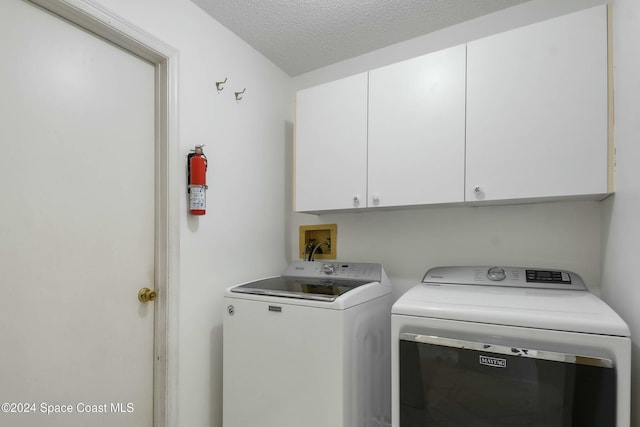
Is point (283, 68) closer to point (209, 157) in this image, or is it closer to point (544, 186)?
point (209, 157)

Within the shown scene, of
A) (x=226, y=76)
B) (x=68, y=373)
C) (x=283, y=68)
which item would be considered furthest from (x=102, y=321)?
(x=283, y=68)

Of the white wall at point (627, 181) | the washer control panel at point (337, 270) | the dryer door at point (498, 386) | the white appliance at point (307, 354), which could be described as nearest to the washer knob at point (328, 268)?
the washer control panel at point (337, 270)

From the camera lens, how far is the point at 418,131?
1573mm

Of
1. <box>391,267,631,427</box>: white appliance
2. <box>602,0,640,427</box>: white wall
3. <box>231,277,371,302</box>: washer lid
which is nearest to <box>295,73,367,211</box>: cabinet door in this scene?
<box>231,277,371,302</box>: washer lid

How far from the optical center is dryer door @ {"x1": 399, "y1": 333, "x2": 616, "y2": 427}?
968 mm

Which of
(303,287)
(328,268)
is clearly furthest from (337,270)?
(303,287)

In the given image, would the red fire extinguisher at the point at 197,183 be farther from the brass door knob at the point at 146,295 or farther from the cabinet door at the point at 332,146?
the cabinet door at the point at 332,146

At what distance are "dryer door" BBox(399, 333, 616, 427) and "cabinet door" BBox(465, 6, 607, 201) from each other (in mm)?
657

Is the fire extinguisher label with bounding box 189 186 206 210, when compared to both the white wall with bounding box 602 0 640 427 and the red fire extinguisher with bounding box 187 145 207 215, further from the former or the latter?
the white wall with bounding box 602 0 640 427

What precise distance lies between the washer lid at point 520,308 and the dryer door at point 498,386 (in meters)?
0.09

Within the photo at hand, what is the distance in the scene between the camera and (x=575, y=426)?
985mm

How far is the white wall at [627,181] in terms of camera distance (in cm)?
101

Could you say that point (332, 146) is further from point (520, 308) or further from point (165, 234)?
point (520, 308)

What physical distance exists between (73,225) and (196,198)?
0.48 m
